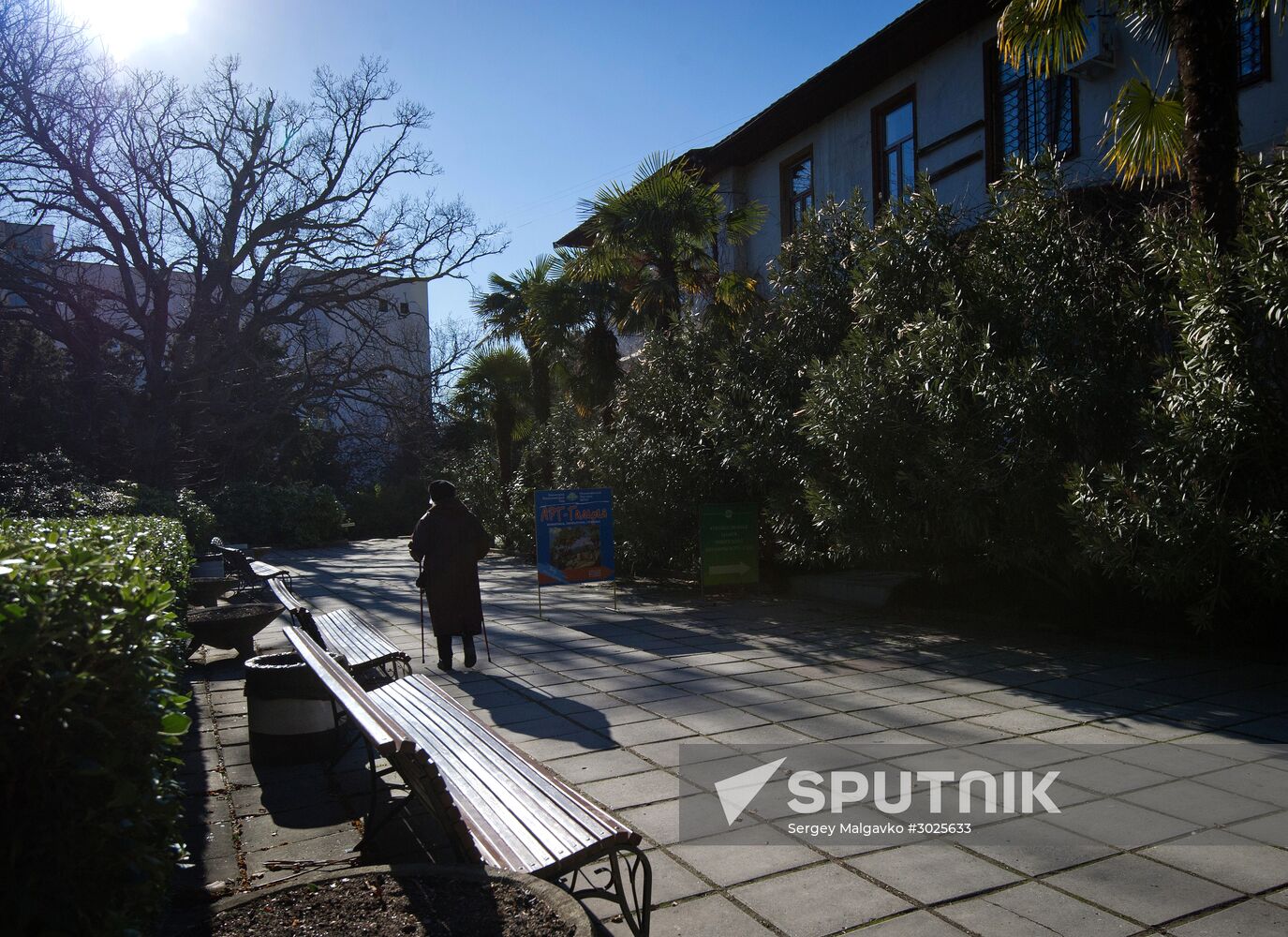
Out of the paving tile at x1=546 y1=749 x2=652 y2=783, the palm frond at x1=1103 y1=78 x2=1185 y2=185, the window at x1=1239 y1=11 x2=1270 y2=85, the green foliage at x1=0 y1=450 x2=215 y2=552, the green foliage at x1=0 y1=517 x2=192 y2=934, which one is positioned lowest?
the paving tile at x1=546 y1=749 x2=652 y2=783

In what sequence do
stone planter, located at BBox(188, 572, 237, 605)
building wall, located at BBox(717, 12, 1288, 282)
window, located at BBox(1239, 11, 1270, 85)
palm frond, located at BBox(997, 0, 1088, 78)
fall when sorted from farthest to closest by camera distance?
stone planter, located at BBox(188, 572, 237, 605) < building wall, located at BBox(717, 12, 1288, 282) < window, located at BBox(1239, 11, 1270, 85) < palm frond, located at BBox(997, 0, 1088, 78)

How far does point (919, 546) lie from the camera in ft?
31.3

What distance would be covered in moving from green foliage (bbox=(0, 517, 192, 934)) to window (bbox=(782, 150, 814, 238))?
1752 centimetres

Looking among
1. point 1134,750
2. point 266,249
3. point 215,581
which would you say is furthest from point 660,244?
point 266,249

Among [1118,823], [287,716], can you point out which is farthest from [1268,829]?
[287,716]

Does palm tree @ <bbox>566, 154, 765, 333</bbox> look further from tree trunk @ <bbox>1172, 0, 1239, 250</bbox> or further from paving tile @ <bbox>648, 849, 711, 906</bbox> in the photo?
paving tile @ <bbox>648, 849, 711, 906</bbox>

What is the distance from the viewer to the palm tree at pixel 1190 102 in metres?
7.75

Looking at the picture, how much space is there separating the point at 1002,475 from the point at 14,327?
84.2 ft

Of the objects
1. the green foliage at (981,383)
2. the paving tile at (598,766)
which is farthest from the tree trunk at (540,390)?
the paving tile at (598,766)

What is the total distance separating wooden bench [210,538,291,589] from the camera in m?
11.5

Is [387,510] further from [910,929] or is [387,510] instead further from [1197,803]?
[910,929]

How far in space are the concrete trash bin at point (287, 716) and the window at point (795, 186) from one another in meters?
15.1

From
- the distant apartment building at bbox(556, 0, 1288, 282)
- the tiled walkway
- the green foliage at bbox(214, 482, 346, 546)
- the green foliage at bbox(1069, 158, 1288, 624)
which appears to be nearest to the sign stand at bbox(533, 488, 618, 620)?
the tiled walkway

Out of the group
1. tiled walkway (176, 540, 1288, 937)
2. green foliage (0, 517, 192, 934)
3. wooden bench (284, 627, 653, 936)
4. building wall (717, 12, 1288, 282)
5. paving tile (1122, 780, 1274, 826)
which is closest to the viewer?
green foliage (0, 517, 192, 934)
